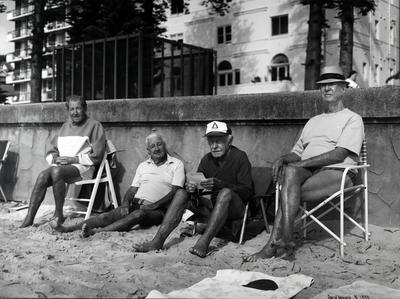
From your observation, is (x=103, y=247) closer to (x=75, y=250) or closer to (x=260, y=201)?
(x=75, y=250)

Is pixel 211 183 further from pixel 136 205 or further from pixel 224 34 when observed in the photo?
pixel 224 34

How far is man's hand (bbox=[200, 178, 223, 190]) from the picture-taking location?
4832 mm

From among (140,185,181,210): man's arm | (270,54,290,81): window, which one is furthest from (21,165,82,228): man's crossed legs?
(270,54,290,81): window

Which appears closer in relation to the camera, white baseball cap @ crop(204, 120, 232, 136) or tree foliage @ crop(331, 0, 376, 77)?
white baseball cap @ crop(204, 120, 232, 136)

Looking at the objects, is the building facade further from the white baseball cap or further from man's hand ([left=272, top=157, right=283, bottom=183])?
man's hand ([left=272, top=157, right=283, bottom=183])

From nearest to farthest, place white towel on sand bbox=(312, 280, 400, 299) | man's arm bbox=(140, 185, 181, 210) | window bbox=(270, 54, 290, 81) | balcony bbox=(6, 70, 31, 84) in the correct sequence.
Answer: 1. white towel on sand bbox=(312, 280, 400, 299)
2. man's arm bbox=(140, 185, 181, 210)
3. window bbox=(270, 54, 290, 81)
4. balcony bbox=(6, 70, 31, 84)

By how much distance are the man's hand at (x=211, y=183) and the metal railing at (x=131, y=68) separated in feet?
10.0

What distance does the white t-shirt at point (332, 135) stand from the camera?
4.62 meters

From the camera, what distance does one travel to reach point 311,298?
3438 millimetres

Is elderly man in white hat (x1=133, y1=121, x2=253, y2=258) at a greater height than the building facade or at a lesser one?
lesser

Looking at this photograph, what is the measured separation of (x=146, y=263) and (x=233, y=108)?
7.64ft

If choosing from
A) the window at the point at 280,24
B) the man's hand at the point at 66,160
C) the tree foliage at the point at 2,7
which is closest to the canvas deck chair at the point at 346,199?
the man's hand at the point at 66,160

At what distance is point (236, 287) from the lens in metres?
3.57

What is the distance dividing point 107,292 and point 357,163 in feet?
8.30
